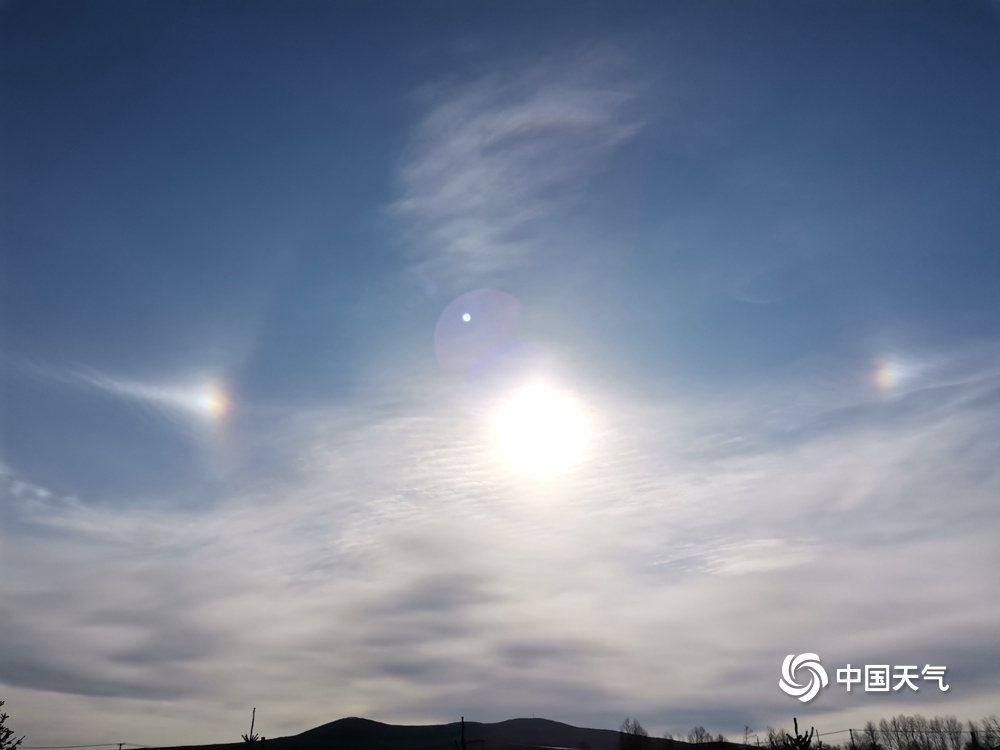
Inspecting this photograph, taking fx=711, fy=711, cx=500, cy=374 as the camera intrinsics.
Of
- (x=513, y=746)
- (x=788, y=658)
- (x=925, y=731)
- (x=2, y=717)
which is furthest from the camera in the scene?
(x=925, y=731)

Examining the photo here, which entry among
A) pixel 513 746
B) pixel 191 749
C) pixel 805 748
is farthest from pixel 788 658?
pixel 191 749

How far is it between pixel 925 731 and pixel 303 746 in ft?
489

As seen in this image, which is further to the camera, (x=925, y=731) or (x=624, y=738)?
(x=624, y=738)

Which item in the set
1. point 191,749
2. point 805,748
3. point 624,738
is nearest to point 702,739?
point 624,738

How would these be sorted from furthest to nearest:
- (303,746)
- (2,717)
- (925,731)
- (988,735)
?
(303,746) < (925,731) < (988,735) < (2,717)

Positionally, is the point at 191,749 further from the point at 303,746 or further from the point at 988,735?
the point at 988,735

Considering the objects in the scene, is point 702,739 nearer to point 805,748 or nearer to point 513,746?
point 513,746

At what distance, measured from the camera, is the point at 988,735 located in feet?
332

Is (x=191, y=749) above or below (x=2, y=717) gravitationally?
below

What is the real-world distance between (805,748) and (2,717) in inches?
2418

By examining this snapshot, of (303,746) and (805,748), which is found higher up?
(805,748)

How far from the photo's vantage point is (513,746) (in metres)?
79.1

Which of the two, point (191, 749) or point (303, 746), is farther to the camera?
point (303, 746)

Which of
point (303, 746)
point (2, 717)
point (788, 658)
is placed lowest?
point (303, 746)
